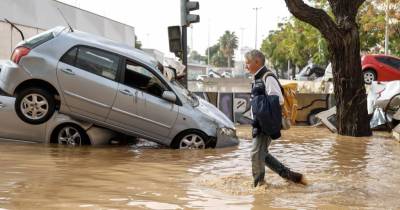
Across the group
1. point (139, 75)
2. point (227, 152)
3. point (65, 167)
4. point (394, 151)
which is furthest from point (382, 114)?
point (65, 167)

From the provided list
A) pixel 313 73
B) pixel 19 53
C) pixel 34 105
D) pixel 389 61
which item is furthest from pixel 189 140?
pixel 313 73

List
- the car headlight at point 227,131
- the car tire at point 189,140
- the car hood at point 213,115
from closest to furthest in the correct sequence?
the car tire at point 189,140 < the car hood at point 213,115 < the car headlight at point 227,131

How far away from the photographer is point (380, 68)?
22.1 m

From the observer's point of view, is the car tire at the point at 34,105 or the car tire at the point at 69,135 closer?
the car tire at the point at 34,105

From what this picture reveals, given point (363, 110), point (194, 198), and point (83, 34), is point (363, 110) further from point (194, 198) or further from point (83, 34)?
point (194, 198)

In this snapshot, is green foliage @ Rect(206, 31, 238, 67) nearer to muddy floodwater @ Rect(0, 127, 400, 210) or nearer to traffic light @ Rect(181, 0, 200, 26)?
traffic light @ Rect(181, 0, 200, 26)

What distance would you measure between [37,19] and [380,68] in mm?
14327

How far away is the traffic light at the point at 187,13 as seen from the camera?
13148 mm

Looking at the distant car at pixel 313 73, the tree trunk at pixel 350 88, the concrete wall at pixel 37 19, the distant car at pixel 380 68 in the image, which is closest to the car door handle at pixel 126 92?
the tree trunk at pixel 350 88

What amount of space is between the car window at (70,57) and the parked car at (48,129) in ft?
2.95

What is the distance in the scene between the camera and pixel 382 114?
47.8ft

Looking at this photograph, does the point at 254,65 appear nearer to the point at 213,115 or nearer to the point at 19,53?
the point at 213,115

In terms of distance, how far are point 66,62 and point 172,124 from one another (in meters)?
2.07

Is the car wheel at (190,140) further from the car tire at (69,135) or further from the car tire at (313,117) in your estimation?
the car tire at (313,117)
